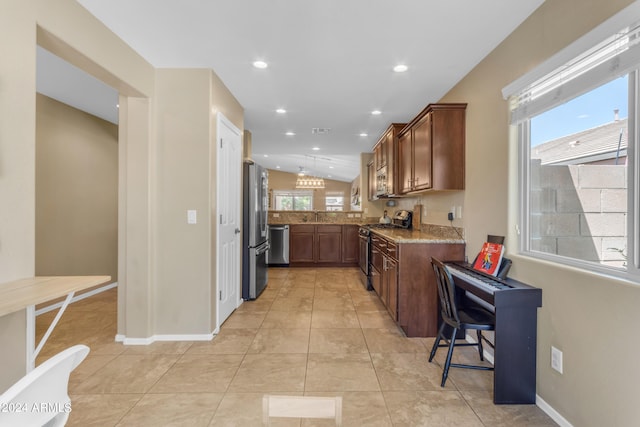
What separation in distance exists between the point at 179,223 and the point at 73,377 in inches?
51.6

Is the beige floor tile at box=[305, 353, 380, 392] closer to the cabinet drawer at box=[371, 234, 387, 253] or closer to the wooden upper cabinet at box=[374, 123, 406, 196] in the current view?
the cabinet drawer at box=[371, 234, 387, 253]

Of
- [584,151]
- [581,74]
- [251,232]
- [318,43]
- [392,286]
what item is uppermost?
[318,43]

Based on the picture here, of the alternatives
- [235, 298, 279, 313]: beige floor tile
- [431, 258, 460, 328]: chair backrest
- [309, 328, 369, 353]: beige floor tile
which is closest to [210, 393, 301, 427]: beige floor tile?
[309, 328, 369, 353]: beige floor tile

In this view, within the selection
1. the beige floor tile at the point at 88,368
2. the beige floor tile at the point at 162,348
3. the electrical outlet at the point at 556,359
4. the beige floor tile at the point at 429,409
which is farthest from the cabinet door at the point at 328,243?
the electrical outlet at the point at 556,359

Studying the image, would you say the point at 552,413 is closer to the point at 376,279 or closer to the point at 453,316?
the point at 453,316

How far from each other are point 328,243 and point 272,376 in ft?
13.2

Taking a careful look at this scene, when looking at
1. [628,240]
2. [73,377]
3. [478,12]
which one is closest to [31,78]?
[73,377]

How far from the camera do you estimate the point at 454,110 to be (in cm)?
282

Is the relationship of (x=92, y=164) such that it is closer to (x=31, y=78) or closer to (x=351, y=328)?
(x=31, y=78)

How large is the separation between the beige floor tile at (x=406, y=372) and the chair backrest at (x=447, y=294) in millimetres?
417

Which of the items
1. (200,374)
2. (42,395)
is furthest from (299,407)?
(200,374)

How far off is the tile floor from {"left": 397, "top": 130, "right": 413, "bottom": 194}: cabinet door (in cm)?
161

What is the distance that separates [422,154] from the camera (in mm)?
A: 3141

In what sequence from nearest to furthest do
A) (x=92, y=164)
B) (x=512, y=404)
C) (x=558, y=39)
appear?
→ 1. (x=558, y=39)
2. (x=512, y=404)
3. (x=92, y=164)
